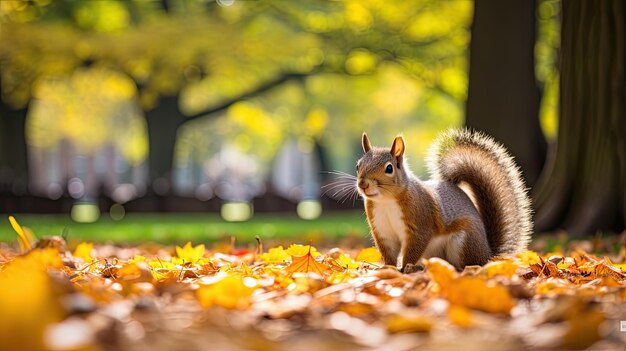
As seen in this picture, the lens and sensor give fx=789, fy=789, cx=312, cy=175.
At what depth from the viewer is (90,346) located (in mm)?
1478

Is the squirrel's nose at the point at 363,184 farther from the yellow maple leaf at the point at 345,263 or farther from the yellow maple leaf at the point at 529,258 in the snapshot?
the yellow maple leaf at the point at 529,258

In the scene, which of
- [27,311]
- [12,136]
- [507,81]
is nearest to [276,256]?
[27,311]

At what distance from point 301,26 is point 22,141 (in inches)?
355

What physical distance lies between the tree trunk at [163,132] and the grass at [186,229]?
4344 mm

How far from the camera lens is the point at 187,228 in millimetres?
11938

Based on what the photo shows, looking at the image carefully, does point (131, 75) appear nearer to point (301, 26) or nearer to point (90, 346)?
point (301, 26)

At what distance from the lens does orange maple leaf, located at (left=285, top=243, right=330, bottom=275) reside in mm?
3092

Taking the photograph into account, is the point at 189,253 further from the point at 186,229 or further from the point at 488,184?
the point at 186,229

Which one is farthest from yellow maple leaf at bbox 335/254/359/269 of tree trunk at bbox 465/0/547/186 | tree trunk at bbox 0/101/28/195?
tree trunk at bbox 0/101/28/195

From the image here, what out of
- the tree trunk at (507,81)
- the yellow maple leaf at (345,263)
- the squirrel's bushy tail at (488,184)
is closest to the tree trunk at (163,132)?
the tree trunk at (507,81)

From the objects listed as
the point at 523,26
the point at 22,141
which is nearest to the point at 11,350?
the point at 523,26

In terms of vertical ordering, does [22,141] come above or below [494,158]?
below

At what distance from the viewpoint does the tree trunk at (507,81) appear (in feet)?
26.9

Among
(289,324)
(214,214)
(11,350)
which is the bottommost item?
(214,214)
